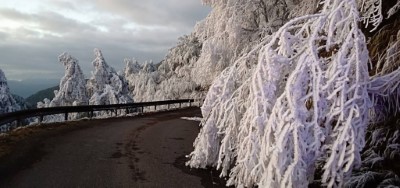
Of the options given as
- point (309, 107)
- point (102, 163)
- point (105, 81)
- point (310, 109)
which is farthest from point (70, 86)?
point (310, 109)

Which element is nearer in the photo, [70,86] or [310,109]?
[310,109]

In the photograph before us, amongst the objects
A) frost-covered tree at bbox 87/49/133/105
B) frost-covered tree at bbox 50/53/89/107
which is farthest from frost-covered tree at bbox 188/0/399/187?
frost-covered tree at bbox 50/53/89/107

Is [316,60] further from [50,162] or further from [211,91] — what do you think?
[50,162]

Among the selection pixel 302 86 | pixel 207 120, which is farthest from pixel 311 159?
pixel 207 120

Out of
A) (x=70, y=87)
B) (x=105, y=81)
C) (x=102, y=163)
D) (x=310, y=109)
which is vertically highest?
(x=105, y=81)

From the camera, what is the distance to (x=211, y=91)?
930 cm

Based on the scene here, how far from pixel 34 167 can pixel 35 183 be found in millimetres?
1545

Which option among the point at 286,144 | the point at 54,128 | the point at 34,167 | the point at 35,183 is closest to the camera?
the point at 286,144

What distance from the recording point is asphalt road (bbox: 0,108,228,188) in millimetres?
8497

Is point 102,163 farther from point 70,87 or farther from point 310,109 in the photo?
point 70,87

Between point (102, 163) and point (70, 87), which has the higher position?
point (70, 87)

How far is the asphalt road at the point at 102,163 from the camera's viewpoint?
8.50 metres

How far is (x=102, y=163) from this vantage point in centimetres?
1023

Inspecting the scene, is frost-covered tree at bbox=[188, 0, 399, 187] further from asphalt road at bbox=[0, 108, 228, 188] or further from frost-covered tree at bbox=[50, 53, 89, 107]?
frost-covered tree at bbox=[50, 53, 89, 107]
